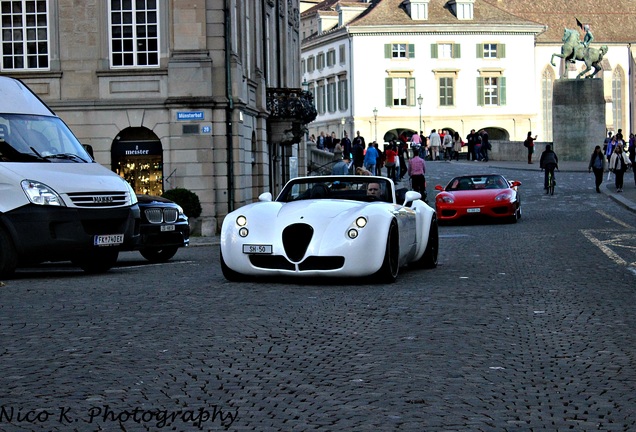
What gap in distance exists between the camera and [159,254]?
21.3m

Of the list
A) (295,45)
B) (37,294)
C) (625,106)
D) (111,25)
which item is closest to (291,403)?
(37,294)

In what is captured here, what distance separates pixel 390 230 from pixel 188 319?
4183 mm

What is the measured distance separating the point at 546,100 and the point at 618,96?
11.9m

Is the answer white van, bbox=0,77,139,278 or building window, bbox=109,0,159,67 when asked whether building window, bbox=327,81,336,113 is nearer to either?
building window, bbox=109,0,159,67

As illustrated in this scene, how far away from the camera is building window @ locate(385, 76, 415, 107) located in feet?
378

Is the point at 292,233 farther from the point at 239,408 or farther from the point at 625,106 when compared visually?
the point at 625,106

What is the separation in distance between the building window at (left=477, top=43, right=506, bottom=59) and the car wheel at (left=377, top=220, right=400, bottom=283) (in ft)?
334

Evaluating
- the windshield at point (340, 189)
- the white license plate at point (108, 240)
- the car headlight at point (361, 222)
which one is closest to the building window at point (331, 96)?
the white license plate at point (108, 240)

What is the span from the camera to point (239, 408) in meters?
7.04

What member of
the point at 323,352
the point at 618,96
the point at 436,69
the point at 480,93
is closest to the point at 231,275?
the point at 323,352

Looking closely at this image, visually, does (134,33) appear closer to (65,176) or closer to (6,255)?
(65,176)

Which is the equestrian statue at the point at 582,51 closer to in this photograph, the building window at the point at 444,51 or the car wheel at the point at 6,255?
the building window at the point at 444,51

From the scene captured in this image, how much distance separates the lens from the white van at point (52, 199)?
1593 centimetres

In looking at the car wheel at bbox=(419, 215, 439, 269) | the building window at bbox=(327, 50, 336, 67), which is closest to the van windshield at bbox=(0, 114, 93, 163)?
the car wheel at bbox=(419, 215, 439, 269)
